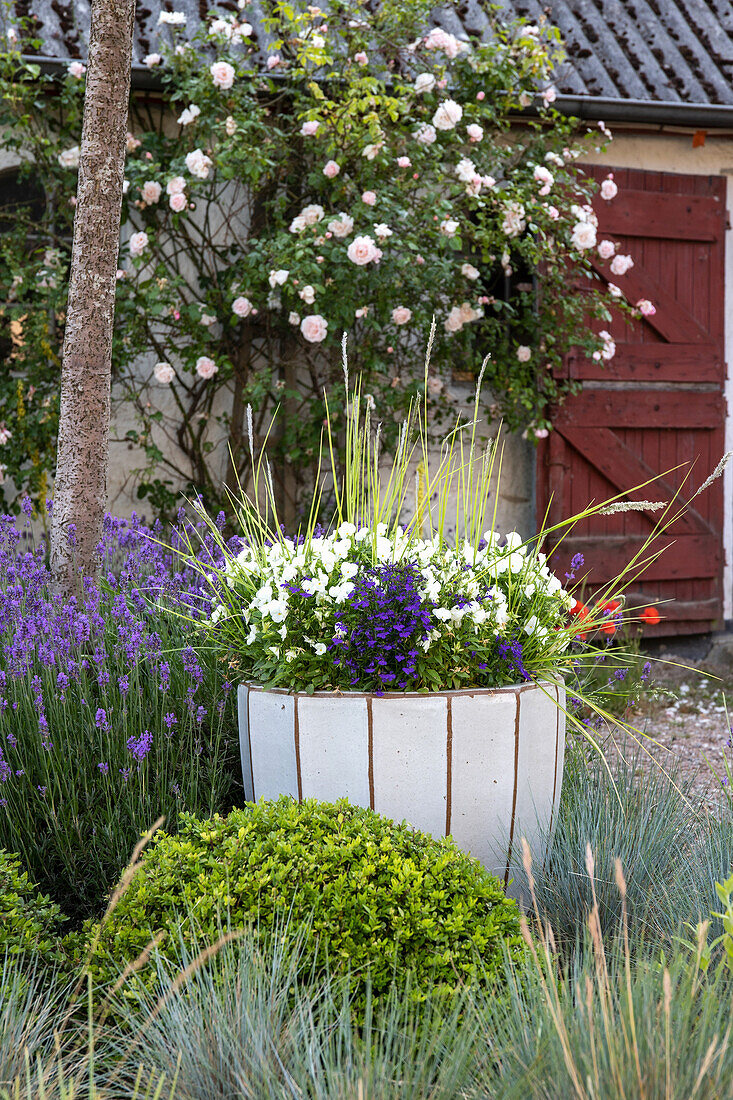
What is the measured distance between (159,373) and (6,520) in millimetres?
2006

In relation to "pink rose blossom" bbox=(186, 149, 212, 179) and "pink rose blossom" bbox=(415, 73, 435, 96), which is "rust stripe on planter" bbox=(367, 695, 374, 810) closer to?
"pink rose blossom" bbox=(186, 149, 212, 179)

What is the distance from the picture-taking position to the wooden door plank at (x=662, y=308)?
6.22 metres

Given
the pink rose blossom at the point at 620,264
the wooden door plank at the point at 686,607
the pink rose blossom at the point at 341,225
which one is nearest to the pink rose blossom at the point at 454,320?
the pink rose blossom at the point at 341,225

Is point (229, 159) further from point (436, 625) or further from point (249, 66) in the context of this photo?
point (436, 625)

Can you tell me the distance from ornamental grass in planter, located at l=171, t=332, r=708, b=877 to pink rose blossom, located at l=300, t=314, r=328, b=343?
274cm

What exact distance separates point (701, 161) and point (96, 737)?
18.4ft

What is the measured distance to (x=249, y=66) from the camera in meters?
5.44

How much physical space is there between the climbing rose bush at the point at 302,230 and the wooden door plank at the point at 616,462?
39 centimetres

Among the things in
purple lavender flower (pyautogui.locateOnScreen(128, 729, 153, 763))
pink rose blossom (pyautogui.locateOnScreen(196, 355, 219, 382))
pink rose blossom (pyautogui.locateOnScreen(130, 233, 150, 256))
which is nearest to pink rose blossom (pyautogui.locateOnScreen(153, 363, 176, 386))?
pink rose blossom (pyautogui.locateOnScreen(196, 355, 219, 382))

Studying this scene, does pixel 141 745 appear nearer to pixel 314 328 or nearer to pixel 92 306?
pixel 92 306

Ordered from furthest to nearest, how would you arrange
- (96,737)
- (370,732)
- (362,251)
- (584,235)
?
(584,235) → (362,251) → (96,737) → (370,732)

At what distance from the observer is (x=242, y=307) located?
17.0 ft

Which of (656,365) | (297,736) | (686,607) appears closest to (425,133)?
(656,365)

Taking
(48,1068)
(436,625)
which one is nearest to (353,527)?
(436,625)
